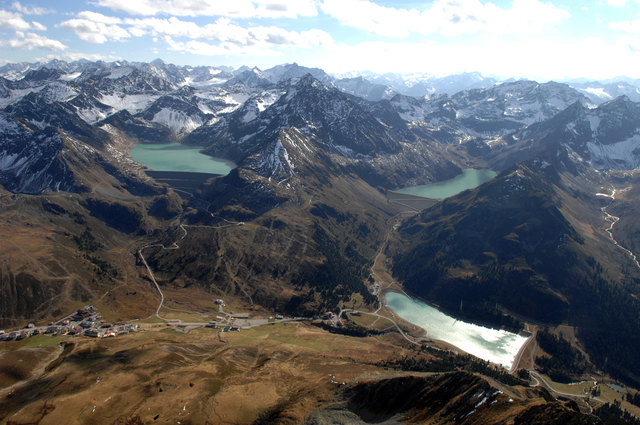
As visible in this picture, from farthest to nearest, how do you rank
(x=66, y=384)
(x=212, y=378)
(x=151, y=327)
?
1. (x=151, y=327)
2. (x=212, y=378)
3. (x=66, y=384)

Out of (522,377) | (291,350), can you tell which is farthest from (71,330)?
(522,377)

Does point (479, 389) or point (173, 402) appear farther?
point (173, 402)

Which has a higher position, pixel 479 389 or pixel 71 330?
pixel 479 389

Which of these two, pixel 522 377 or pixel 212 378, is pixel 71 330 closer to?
pixel 212 378

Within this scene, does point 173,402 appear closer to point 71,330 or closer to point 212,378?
point 212,378

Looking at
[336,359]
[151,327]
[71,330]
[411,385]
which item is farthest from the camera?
[151,327]

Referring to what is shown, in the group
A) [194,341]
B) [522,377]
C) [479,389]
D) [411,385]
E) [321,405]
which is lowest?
[522,377]

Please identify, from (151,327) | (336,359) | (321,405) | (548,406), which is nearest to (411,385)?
(321,405)
